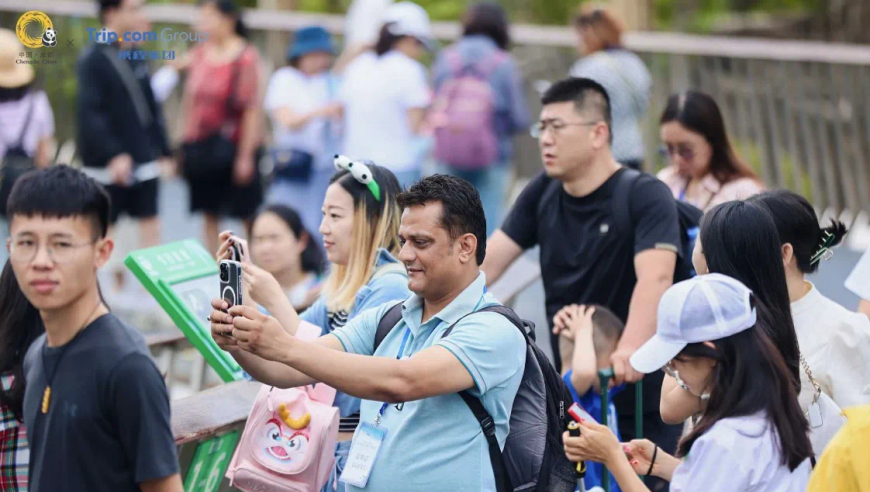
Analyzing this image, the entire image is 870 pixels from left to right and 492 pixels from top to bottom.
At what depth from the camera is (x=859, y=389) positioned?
3867 mm

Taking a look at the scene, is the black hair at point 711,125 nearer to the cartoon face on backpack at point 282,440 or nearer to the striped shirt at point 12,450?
the cartoon face on backpack at point 282,440

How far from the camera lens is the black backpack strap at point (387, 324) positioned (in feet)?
12.0

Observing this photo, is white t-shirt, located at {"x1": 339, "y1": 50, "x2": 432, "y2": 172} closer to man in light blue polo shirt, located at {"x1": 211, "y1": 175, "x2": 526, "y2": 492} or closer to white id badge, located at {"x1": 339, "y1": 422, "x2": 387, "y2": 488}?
man in light blue polo shirt, located at {"x1": 211, "y1": 175, "x2": 526, "y2": 492}

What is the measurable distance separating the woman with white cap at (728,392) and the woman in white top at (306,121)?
612 centimetres

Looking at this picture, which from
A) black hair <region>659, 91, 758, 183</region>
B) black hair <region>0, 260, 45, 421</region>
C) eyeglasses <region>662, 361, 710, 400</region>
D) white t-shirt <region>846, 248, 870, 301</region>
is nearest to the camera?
eyeglasses <region>662, 361, 710, 400</region>

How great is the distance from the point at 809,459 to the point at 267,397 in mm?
1827

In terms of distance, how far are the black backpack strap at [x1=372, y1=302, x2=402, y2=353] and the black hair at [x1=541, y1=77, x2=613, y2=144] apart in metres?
1.83

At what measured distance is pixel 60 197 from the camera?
3348mm

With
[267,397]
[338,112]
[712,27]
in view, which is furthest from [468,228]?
[712,27]

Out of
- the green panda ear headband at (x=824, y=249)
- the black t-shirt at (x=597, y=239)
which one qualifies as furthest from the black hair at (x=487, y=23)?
the green panda ear headband at (x=824, y=249)

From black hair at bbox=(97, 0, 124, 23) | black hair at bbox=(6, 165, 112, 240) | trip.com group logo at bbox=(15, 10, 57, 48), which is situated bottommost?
black hair at bbox=(6, 165, 112, 240)

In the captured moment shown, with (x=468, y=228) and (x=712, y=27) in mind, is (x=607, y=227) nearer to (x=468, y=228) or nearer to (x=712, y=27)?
(x=468, y=228)

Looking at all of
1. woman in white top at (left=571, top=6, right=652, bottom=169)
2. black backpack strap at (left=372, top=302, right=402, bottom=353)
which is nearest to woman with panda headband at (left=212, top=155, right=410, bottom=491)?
black backpack strap at (left=372, top=302, right=402, bottom=353)

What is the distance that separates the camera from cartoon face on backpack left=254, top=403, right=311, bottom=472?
389 cm
